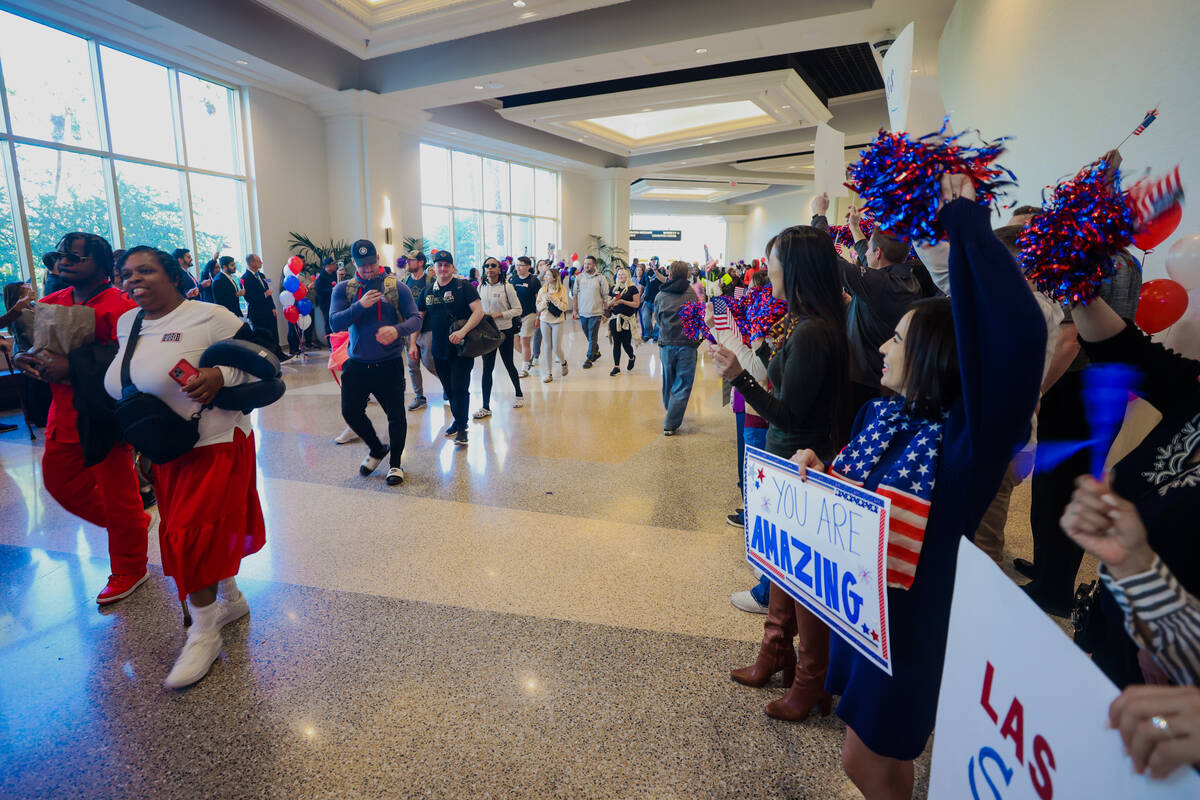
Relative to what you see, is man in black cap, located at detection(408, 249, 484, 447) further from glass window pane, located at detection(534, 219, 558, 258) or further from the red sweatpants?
glass window pane, located at detection(534, 219, 558, 258)

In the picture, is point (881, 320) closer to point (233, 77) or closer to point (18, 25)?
point (18, 25)

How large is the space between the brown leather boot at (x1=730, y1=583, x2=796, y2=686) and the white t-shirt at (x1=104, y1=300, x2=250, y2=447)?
213 centimetres

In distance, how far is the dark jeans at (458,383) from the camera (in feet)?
16.7

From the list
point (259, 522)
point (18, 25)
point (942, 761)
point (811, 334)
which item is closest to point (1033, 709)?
point (942, 761)

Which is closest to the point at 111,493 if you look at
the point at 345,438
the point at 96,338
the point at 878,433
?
the point at 96,338

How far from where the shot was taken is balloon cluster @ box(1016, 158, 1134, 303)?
1.41 metres

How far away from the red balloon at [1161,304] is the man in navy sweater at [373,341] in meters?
3.83

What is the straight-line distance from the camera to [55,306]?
2.43 metres

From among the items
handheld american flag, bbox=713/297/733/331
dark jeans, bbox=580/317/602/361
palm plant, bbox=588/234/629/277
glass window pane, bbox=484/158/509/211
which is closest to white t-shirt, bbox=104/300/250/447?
handheld american flag, bbox=713/297/733/331

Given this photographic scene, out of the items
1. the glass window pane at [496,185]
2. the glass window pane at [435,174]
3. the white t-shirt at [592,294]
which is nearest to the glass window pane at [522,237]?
the glass window pane at [496,185]

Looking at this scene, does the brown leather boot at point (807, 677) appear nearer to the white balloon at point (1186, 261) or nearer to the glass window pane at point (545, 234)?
the white balloon at point (1186, 261)

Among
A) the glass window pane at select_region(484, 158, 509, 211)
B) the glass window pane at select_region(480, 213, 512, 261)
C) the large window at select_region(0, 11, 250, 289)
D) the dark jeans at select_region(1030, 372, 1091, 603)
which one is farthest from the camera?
the glass window pane at select_region(480, 213, 512, 261)

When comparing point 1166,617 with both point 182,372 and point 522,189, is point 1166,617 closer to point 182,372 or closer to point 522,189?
point 182,372

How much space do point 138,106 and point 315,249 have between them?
3.23m
